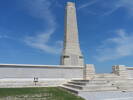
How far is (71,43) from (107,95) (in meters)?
10.5

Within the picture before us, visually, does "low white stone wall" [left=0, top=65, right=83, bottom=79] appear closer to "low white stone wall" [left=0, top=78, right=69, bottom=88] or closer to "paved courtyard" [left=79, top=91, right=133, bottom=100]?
"low white stone wall" [left=0, top=78, right=69, bottom=88]

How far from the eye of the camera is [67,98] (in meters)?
7.29

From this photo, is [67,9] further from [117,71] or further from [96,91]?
[96,91]

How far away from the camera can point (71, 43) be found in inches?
705

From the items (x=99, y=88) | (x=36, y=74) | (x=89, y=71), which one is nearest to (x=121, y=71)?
(x=89, y=71)

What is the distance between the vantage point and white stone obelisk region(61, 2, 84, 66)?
17359 mm

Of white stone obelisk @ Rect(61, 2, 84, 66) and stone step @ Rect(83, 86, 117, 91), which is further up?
white stone obelisk @ Rect(61, 2, 84, 66)

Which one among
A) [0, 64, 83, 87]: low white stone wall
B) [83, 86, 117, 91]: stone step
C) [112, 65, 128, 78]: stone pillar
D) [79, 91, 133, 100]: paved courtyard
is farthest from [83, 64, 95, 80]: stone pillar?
[79, 91, 133, 100]: paved courtyard

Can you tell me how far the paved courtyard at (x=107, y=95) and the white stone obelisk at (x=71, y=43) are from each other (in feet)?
29.8

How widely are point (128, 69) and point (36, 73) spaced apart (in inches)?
376

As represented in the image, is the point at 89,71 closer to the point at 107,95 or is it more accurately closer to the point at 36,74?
the point at 36,74

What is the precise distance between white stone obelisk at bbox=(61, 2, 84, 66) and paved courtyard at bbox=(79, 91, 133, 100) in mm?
9094

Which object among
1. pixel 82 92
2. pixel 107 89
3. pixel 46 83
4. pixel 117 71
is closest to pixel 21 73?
pixel 46 83

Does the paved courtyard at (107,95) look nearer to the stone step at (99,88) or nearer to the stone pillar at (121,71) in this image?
the stone step at (99,88)
